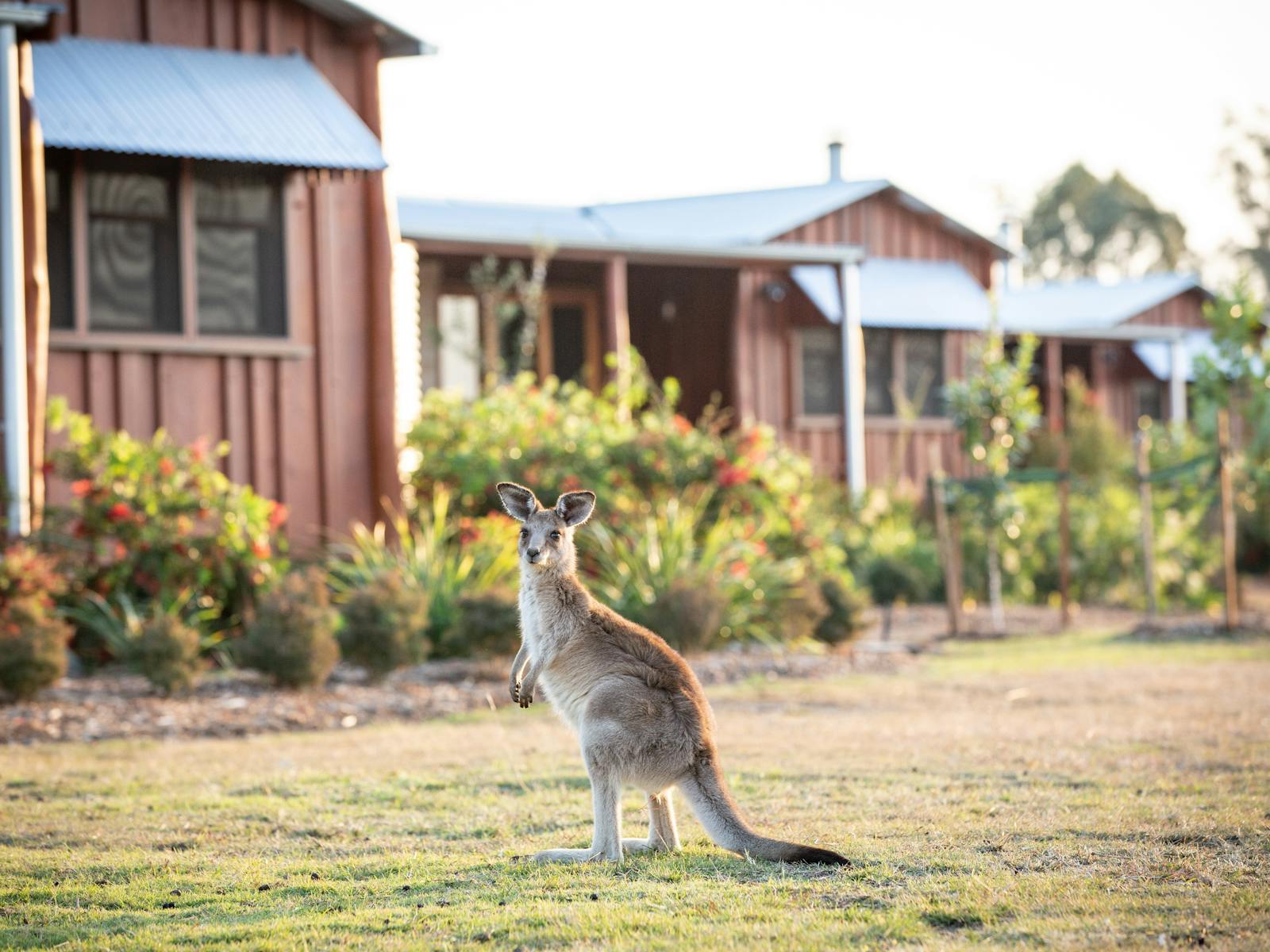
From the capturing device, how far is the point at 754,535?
1413 centimetres

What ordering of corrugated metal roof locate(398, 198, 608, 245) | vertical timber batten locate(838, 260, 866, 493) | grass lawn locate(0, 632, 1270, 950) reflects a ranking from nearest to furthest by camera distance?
grass lawn locate(0, 632, 1270, 950) < corrugated metal roof locate(398, 198, 608, 245) < vertical timber batten locate(838, 260, 866, 493)

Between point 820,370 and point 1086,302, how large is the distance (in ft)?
37.3

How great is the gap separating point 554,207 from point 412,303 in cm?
732

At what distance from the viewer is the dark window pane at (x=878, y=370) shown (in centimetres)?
2328

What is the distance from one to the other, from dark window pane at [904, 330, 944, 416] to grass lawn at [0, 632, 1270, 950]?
13715 mm

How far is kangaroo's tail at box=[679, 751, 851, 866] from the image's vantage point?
17.4 ft

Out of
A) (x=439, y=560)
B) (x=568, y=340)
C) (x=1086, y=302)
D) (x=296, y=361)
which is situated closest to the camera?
(x=439, y=560)

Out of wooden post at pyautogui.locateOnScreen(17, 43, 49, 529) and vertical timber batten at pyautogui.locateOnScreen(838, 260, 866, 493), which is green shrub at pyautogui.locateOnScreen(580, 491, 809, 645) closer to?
wooden post at pyautogui.locateOnScreen(17, 43, 49, 529)

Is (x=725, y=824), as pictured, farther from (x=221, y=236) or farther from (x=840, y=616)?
(x=221, y=236)

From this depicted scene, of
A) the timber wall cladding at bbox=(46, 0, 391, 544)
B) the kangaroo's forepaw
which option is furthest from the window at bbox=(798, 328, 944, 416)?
the kangaroo's forepaw

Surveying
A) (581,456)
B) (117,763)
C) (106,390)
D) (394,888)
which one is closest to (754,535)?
(581,456)

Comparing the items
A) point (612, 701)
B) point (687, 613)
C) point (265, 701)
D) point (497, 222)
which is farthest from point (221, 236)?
point (612, 701)

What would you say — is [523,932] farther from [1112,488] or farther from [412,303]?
[1112,488]

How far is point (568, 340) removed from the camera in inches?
861
